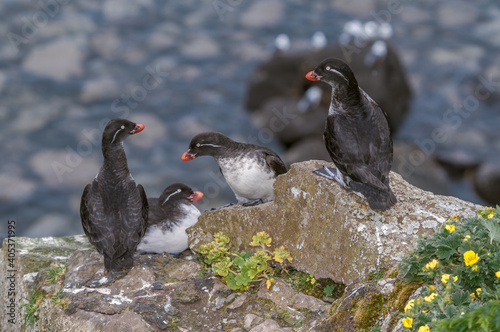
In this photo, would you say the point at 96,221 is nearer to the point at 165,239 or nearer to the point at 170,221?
the point at 165,239

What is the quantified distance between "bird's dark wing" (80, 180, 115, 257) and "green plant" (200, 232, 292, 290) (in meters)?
1.24

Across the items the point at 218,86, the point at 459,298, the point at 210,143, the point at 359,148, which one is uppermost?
the point at 218,86

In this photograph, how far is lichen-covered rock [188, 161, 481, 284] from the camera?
7641 mm

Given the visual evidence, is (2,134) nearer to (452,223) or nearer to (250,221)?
(250,221)

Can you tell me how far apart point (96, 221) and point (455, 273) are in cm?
498

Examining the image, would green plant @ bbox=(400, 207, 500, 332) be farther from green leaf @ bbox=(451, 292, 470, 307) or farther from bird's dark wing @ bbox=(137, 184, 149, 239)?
bird's dark wing @ bbox=(137, 184, 149, 239)

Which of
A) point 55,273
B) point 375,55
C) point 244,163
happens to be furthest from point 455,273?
point 375,55

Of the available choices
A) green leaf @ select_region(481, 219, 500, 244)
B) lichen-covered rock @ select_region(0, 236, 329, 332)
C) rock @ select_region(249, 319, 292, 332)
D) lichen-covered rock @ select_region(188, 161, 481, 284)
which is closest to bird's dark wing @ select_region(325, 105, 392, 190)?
lichen-covered rock @ select_region(188, 161, 481, 284)

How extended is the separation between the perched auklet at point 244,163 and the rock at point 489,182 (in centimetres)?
1462

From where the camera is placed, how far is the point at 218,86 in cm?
2759

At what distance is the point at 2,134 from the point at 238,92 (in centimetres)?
891

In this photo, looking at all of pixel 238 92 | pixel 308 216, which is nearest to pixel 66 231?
pixel 238 92

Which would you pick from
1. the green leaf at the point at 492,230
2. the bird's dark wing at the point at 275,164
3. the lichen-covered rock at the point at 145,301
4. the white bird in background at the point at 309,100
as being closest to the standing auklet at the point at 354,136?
the bird's dark wing at the point at 275,164

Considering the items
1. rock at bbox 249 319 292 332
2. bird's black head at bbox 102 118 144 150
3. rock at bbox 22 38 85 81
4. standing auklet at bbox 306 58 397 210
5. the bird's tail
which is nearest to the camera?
rock at bbox 249 319 292 332
